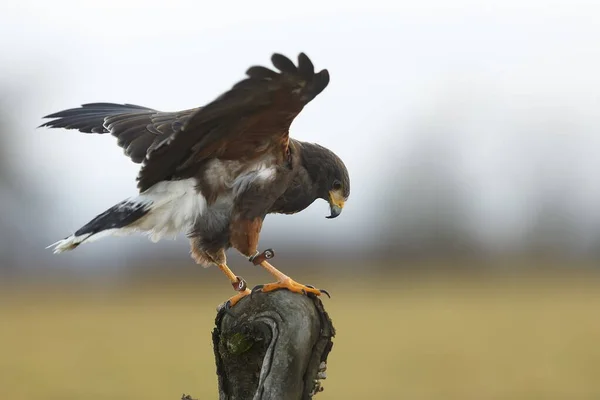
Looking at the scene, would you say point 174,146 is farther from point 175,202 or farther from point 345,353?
point 345,353

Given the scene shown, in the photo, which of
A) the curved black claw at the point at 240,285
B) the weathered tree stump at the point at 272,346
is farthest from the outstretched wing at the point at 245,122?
the weathered tree stump at the point at 272,346

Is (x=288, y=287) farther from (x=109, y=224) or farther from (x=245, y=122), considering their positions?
(x=109, y=224)

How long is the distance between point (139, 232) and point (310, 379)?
2205 millimetres

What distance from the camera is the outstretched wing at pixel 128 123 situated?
4699 millimetres

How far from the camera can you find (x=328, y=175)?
5191mm

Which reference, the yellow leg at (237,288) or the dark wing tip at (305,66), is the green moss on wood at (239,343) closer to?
the yellow leg at (237,288)

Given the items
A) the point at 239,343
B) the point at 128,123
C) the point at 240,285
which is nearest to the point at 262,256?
the point at 240,285

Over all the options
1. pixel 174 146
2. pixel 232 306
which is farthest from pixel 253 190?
pixel 232 306

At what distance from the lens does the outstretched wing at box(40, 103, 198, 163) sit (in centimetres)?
470

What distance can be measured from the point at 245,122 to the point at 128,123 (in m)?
0.92

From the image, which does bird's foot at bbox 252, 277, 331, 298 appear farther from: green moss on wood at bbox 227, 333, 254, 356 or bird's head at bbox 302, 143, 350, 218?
bird's head at bbox 302, 143, 350, 218

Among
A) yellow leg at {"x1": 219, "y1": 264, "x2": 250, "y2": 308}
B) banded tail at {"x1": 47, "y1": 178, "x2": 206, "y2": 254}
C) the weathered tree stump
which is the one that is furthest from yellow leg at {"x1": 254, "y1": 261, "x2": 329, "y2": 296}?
banded tail at {"x1": 47, "y1": 178, "x2": 206, "y2": 254}

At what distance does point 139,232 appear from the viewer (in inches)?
196

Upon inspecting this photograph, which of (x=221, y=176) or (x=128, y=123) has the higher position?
(x=128, y=123)
